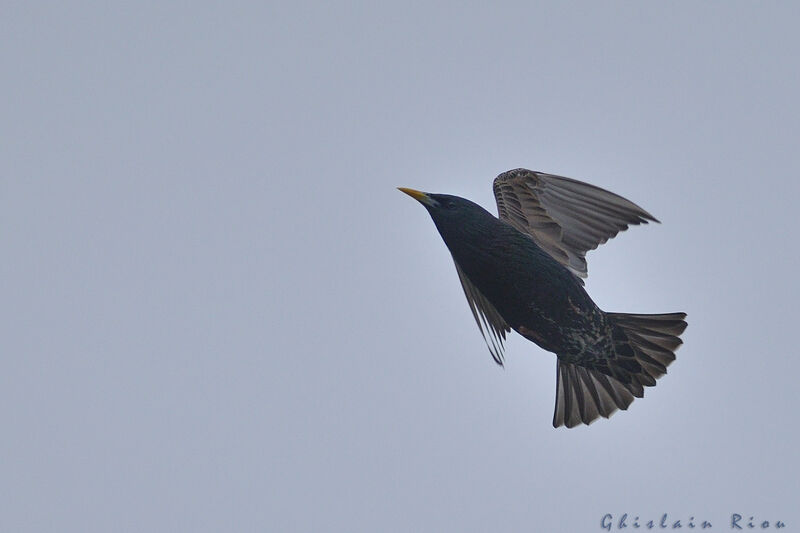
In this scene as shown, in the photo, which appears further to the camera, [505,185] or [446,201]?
[505,185]

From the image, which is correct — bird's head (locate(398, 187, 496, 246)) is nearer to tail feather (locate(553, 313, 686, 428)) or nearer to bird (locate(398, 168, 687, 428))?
bird (locate(398, 168, 687, 428))

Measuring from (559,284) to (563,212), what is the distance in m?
1.26

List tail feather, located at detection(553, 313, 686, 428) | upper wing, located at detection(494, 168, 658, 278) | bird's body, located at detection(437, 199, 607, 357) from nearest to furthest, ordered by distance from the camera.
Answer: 1. bird's body, located at detection(437, 199, 607, 357)
2. tail feather, located at detection(553, 313, 686, 428)
3. upper wing, located at detection(494, 168, 658, 278)

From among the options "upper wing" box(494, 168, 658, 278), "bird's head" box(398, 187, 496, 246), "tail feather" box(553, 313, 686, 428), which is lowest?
"tail feather" box(553, 313, 686, 428)

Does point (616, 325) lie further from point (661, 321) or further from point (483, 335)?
point (483, 335)

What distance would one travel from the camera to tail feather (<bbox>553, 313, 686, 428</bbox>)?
31.8ft

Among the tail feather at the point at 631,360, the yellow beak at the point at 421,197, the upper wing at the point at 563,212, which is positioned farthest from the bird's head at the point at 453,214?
the tail feather at the point at 631,360

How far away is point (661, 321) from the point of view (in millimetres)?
9734

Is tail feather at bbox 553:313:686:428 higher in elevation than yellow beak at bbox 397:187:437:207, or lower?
lower

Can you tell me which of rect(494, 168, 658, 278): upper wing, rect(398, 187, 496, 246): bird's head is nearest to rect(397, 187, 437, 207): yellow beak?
rect(398, 187, 496, 246): bird's head

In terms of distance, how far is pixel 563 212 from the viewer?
10375 millimetres

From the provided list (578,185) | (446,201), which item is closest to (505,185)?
(578,185)

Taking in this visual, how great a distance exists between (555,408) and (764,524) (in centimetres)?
201

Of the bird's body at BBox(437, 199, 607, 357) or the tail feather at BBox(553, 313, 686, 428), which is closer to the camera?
the bird's body at BBox(437, 199, 607, 357)
